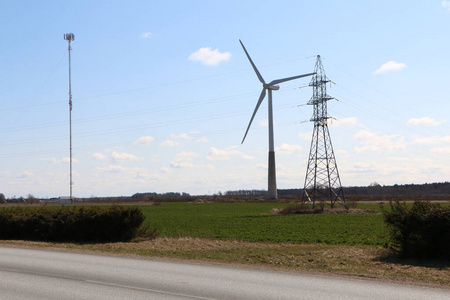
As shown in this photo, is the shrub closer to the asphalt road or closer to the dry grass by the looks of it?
the dry grass

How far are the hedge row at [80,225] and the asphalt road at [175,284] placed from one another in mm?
11475

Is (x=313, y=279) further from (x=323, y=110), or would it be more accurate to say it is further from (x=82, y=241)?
(x=323, y=110)

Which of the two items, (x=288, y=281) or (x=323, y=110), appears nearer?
(x=288, y=281)

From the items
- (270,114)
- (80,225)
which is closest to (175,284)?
(80,225)

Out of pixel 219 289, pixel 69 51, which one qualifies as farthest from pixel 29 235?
pixel 69 51

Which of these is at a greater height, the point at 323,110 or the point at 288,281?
the point at 323,110

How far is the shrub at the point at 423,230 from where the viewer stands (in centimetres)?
1806

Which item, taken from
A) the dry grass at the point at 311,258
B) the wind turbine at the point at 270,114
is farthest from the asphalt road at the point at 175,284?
the wind turbine at the point at 270,114

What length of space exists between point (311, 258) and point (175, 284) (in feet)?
29.4

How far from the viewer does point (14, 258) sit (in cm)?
1858

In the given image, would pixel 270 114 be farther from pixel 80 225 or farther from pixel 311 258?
pixel 311 258

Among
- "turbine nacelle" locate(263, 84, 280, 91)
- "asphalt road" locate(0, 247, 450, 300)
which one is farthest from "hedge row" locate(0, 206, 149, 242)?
"turbine nacelle" locate(263, 84, 280, 91)

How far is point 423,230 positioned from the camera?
18422mm

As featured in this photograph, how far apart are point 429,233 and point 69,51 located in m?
64.2
